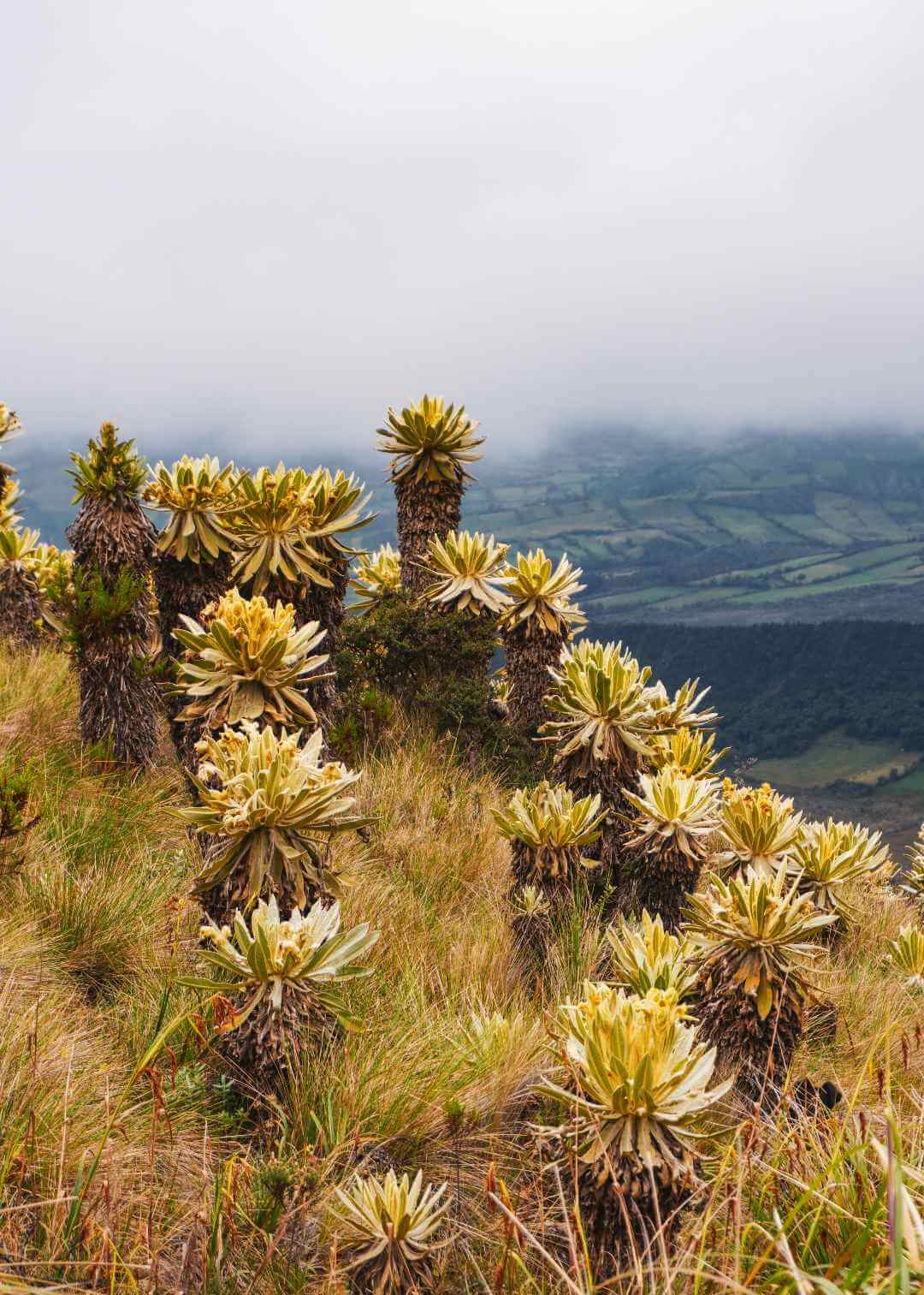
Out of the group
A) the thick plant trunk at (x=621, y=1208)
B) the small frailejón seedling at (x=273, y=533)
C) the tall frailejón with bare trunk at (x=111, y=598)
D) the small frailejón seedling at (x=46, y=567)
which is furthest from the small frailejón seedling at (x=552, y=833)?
the small frailejón seedling at (x=46, y=567)

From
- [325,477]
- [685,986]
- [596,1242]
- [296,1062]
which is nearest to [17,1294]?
[296,1062]

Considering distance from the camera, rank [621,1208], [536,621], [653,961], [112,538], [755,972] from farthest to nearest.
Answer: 1. [536,621]
2. [112,538]
3. [755,972]
4. [653,961]
5. [621,1208]

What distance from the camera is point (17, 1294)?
179cm

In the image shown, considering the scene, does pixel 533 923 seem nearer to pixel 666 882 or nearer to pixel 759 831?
pixel 666 882

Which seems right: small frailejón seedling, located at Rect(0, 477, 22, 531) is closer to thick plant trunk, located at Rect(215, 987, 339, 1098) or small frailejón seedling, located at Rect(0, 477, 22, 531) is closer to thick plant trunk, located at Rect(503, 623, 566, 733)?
thick plant trunk, located at Rect(503, 623, 566, 733)

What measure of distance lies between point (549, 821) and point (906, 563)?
8663 inches

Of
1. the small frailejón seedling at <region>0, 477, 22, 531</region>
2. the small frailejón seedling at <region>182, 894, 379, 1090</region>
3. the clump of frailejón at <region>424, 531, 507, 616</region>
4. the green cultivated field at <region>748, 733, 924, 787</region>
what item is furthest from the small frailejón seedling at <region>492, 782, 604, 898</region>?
the green cultivated field at <region>748, 733, 924, 787</region>

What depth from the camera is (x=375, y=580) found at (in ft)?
33.0

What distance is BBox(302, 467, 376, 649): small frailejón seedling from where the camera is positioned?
5.90 m

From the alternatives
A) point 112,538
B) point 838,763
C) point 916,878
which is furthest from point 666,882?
point 838,763

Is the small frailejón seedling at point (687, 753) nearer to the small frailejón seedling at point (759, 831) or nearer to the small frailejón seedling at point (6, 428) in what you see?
the small frailejón seedling at point (759, 831)

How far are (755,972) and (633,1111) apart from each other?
128 cm

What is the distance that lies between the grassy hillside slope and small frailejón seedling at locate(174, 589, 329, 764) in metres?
0.75

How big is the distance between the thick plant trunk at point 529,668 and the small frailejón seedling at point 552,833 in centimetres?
248
